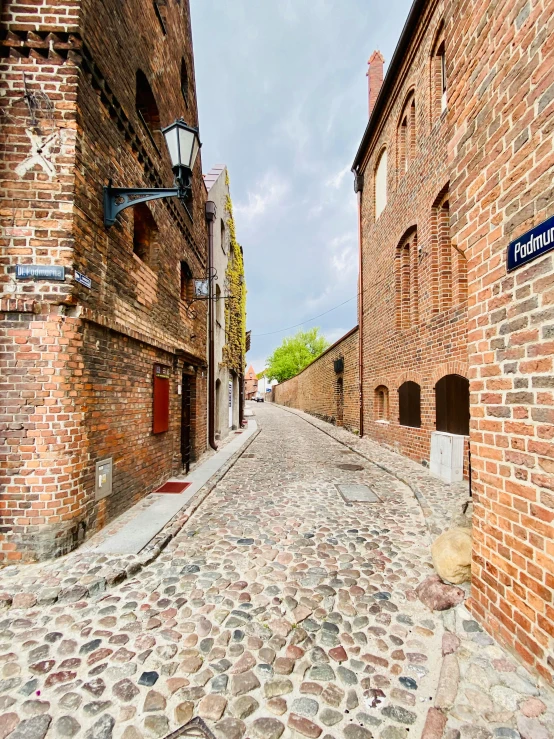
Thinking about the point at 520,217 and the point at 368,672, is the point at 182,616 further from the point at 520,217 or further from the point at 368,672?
the point at 520,217

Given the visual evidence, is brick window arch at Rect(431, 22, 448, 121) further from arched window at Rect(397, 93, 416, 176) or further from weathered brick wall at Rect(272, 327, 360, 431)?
weathered brick wall at Rect(272, 327, 360, 431)

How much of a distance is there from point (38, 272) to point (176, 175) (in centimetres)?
201

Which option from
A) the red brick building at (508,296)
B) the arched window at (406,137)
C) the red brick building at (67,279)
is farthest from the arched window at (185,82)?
the red brick building at (508,296)

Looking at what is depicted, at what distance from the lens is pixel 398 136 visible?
986cm

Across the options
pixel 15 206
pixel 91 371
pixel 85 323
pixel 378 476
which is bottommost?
pixel 378 476

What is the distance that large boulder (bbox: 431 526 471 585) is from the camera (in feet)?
9.91

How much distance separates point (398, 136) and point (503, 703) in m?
11.9

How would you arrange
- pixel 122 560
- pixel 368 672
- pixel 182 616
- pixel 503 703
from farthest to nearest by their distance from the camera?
pixel 122 560, pixel 182 616, pixel 368 672, pixel 503 703

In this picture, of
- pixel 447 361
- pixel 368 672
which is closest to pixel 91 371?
pixel 368 672

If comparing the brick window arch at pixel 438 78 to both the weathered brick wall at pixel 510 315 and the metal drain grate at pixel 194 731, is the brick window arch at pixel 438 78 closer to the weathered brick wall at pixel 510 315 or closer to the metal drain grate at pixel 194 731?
the weathered brick wall at pixel 510 315

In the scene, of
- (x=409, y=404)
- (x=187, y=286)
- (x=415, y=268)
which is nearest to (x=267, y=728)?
(x=409, y=404)

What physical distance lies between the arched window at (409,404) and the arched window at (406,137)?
5739 millimetres

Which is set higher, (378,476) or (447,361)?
(447,361)

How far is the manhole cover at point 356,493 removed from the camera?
18.5 ft
